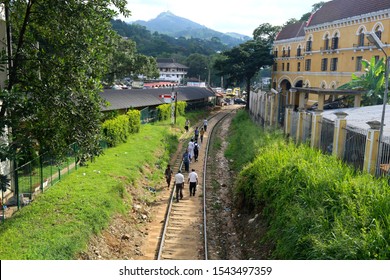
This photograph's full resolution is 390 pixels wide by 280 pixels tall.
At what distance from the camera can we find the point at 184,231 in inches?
538

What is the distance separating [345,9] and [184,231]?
32.2 meters

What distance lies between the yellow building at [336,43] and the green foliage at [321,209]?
65.5ft

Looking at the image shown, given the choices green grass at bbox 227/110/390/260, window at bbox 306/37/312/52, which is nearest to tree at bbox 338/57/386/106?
green grass at bbox 227/110/390/260

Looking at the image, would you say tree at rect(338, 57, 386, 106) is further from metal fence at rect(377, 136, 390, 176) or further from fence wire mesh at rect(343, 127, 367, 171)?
metal fence at rect(377, 136, 390, 176)

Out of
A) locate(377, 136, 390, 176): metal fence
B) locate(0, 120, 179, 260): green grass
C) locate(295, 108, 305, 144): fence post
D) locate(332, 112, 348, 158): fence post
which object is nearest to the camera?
locate(0, 120, 179, 260): green grass

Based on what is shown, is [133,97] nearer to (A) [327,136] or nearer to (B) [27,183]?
(A) [327,136]

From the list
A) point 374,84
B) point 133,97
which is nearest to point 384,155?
point 374,84

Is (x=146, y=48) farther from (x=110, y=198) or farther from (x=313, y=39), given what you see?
(x=110, y=198)

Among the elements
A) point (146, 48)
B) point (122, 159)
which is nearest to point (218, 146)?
point (122, 159)

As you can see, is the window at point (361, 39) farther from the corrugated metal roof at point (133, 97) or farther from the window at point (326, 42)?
the corrugated metal roof at point (133, 97)

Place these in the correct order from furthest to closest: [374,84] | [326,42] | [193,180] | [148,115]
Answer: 1. [326,42]
2. [148,115]
3. [374,84]
4. [193,180]

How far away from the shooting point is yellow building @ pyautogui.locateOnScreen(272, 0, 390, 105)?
105 feet

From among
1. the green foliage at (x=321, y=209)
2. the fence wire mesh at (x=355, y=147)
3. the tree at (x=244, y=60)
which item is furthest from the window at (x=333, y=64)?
the green foliage at (x=321, y=209)
